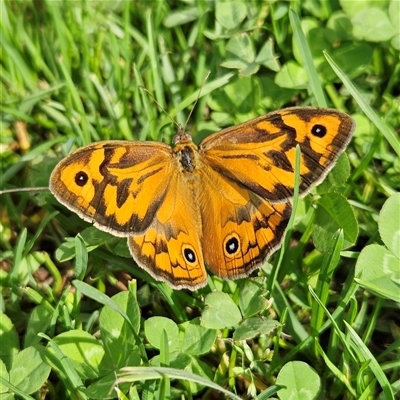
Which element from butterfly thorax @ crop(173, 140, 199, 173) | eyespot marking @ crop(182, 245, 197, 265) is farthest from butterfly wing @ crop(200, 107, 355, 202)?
eyespot marking @ crop(182, 245, 197, 265)

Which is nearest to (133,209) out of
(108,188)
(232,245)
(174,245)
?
(108,188)

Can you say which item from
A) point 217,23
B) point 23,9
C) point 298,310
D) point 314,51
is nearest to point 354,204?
point 298,310

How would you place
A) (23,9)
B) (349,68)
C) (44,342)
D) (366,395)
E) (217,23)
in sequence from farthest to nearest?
(23,9)
(217,23)
(349,68)
(44,342)
(366,395)

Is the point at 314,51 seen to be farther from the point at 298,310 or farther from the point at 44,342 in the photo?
the point at 44,342

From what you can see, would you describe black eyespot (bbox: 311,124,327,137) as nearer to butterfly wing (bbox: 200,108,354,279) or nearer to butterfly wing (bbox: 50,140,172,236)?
butterfly wing (bbox: 200,108,354,279)

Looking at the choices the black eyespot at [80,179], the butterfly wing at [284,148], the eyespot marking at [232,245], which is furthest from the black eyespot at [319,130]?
the black eyespot at [80,179]

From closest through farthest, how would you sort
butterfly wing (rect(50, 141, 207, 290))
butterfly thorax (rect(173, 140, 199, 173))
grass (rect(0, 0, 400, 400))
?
1. grass (rect(0, 0, 400, 400))
2. butterfly wing (rect(50, 141, 207, 290))
3. butterfly thorax (rect(173, 140, 199, 173))

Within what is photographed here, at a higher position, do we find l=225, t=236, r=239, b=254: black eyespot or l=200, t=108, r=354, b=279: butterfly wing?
l=200, t=108, r=354, b=279: butterfly wing
